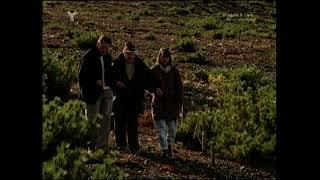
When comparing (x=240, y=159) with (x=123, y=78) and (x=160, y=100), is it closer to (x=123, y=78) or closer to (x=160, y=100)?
(x=160, y=100)

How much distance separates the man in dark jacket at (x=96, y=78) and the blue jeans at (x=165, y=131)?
0.87 metres

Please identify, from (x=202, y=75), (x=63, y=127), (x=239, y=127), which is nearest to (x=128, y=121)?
(x=239, y=127)

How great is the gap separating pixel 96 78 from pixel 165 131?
1382 mm

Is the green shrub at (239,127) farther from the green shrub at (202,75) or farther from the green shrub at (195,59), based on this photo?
the green shrub at (195,59)

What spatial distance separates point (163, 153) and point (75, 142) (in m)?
2.33

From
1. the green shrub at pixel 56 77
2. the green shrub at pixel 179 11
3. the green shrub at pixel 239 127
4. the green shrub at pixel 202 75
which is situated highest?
the green shrub at pixel 179 11

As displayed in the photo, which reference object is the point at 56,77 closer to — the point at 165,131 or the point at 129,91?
the point at 129,91

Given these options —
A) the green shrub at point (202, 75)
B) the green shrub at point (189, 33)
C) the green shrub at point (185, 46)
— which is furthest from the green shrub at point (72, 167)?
A: the green shrub at point (189, 33)

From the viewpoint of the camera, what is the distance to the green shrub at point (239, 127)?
915cm

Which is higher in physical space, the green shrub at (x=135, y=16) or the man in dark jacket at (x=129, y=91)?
the green shrub at (x=135, y=16)

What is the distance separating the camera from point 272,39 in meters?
25.9

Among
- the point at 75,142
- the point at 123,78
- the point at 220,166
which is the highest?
the point at 123,78

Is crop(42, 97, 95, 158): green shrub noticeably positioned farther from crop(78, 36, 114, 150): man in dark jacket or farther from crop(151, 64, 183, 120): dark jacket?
crop(151, 64, 183, 120): dark jacket
